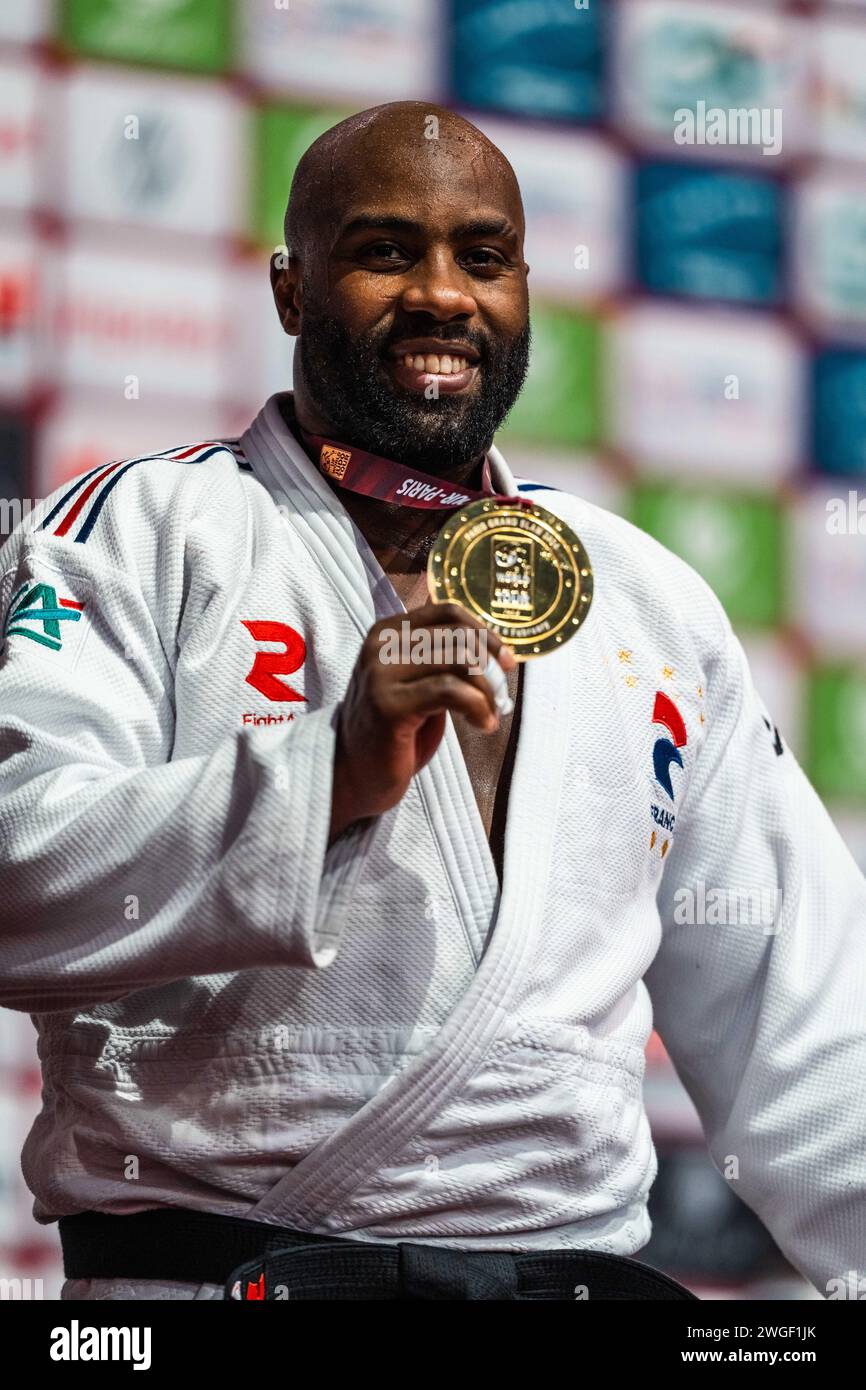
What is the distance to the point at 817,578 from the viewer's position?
12.0ft

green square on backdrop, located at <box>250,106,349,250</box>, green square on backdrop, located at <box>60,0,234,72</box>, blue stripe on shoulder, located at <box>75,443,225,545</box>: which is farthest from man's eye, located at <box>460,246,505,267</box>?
green square on backdrop, located at <box>60,0,234,72</box>

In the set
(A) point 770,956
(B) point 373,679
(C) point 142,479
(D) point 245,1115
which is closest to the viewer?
(B) point 373,679

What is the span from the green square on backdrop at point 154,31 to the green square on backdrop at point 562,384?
0.71 meters

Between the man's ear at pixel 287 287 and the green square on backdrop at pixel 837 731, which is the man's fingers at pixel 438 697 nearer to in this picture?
the man's ear at pixel 287 287

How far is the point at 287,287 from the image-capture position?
237 cm

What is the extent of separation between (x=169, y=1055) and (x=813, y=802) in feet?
2.97

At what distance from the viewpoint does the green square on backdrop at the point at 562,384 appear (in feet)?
11.5

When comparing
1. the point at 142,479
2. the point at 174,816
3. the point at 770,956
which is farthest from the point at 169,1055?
the point at 770,956

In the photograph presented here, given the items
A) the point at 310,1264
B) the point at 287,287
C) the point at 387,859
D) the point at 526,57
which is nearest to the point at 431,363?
the point at 287,287

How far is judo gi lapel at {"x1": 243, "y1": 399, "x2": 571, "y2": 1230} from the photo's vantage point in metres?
1.86

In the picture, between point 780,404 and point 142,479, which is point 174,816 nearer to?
point 142,479

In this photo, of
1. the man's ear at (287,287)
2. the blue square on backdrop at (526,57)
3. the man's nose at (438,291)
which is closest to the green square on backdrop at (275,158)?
the blue square on backdrop at (526,57)

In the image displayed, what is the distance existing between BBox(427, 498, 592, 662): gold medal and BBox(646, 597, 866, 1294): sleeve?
1.59 ft

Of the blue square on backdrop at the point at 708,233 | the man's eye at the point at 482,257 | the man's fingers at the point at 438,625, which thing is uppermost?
the blue square on backdrop at the point at 708,233
